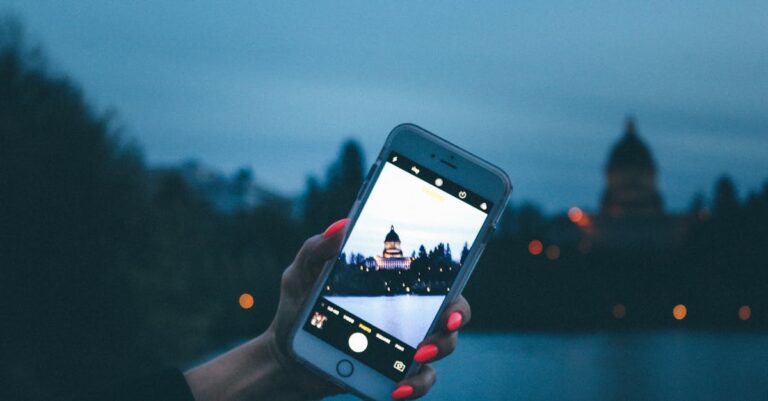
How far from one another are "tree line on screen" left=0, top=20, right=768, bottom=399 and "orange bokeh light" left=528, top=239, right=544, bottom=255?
1.45ft

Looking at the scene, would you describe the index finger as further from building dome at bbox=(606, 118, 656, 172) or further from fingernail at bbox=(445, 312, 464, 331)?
building dome at bbox=(606, 118, 656, 172)

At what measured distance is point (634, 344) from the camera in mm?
39812

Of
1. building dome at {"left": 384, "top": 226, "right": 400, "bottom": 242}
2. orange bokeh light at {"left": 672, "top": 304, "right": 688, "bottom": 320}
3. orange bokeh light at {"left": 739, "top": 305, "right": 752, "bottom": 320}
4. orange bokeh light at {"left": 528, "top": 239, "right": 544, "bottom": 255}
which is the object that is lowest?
building dome at {"left": 384, "top": 226, "right": 400, "bottom": 242}

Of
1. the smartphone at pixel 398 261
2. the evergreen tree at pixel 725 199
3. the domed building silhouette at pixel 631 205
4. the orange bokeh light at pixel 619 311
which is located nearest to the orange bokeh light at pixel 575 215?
the domed building silhouette at pixel 631 205

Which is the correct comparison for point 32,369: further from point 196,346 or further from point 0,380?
point 196,346

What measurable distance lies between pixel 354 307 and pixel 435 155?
495 mm

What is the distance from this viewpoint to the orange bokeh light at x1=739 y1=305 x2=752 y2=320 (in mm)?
45406

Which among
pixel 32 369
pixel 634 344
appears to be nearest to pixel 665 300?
pixel 634 344

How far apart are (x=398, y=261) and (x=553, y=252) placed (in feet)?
155

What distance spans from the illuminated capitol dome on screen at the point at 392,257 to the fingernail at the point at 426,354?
26 cm

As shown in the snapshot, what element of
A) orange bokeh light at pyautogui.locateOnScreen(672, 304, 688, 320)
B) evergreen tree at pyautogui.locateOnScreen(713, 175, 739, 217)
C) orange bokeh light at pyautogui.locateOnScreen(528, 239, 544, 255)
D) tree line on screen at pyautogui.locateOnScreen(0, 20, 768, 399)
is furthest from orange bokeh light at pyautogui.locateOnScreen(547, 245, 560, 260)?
evergreen tree at pyautogui.locateOnScreen(713, 175, 739, 217)

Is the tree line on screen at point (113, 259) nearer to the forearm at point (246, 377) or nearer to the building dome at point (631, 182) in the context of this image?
the forearm at point (246, 377)

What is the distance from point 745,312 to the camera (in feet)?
151

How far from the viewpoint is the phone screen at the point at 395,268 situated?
2.39 metres
